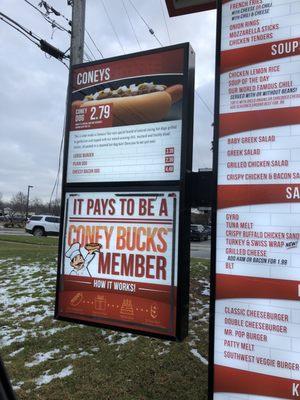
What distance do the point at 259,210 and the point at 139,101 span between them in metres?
1.71

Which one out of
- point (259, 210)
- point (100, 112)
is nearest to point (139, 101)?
point (100, 112)

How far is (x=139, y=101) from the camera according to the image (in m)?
4.37

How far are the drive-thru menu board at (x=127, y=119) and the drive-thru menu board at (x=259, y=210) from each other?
2.30ft

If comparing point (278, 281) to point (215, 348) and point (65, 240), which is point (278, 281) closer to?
point (215, 348)

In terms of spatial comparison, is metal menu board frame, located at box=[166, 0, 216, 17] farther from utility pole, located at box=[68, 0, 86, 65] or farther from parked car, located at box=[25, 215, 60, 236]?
parked car, located at box=[25, 215, 60, 236]

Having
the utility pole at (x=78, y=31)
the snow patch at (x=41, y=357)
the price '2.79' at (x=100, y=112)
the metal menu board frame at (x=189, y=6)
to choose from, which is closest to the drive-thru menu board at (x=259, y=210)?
the metal menu board frame at (x=189, y=6)

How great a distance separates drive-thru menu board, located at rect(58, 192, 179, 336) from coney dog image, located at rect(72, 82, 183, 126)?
737 mm

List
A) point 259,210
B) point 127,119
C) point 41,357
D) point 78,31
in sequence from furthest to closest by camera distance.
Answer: point 78,31 < point 41,357 < point 127,119 < point 259,210

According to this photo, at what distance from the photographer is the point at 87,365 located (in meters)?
5.35

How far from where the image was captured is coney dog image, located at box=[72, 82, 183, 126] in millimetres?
4176

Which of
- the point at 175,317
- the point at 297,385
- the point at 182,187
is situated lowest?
the point at 297,385

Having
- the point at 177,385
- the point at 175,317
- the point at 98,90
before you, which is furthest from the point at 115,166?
the point at 177,385

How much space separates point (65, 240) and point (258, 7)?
283cm

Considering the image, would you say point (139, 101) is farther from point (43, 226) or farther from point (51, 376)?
point (43, 226)
